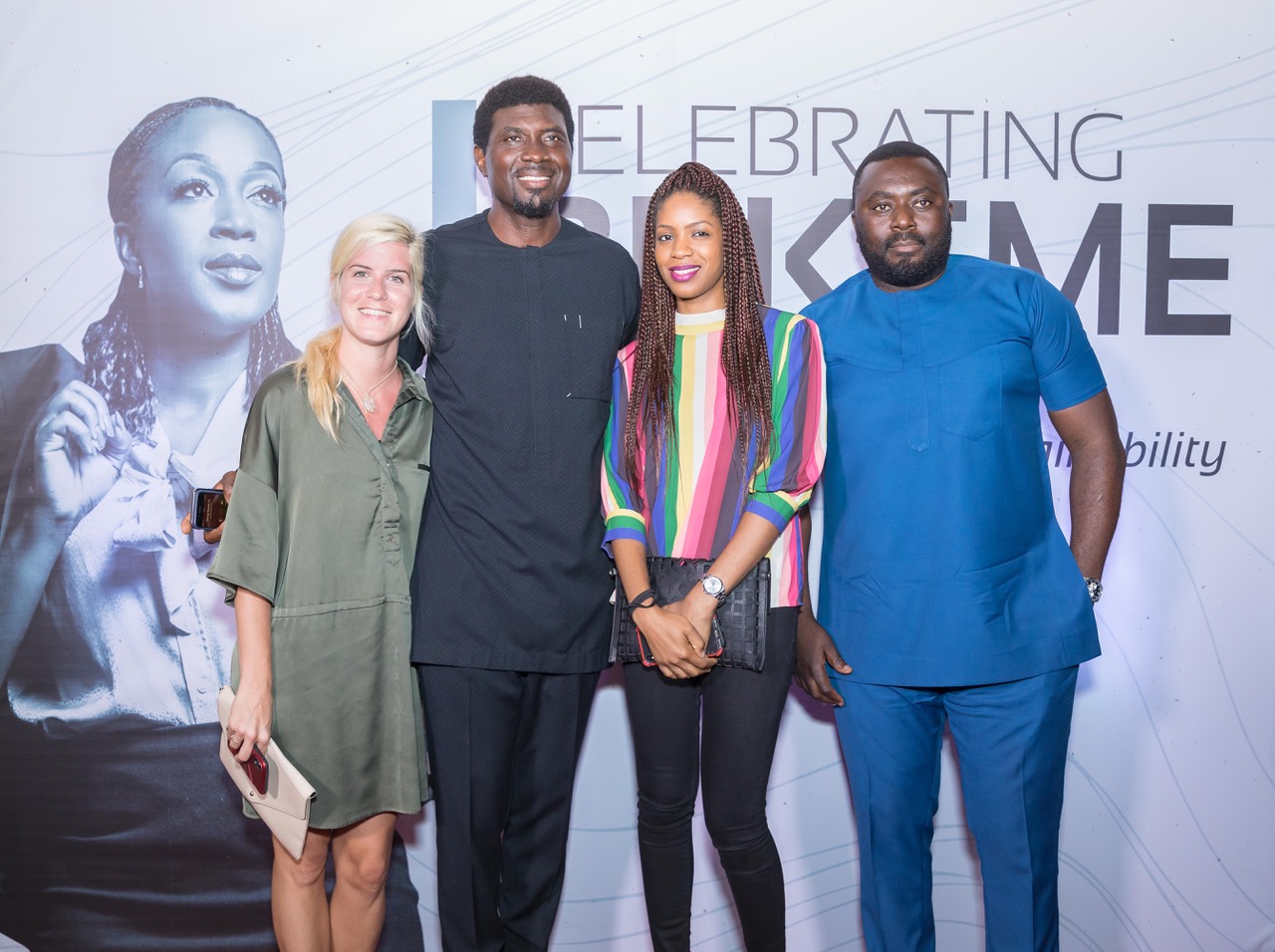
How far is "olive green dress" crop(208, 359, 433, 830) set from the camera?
206cm

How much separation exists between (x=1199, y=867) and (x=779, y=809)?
127 centimetres

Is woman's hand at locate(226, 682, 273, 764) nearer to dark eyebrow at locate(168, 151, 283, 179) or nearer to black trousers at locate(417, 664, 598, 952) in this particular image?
black trousers at locate(417, 664, 598, 952)

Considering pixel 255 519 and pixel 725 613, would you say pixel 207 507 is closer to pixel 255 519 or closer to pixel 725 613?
pixel 255 519

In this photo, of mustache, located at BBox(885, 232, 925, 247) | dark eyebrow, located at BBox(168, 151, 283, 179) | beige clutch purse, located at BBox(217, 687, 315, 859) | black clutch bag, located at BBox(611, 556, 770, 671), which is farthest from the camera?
dark eyebrow, located at BBox(168, 151, 283, 179)

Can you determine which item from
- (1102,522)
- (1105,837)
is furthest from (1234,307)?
(1105,837)

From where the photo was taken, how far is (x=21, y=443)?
286cm

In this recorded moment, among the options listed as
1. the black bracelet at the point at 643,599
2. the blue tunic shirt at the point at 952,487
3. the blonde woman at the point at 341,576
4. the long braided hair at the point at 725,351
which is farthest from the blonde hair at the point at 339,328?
the blue tunic shirt at the point at 952,487

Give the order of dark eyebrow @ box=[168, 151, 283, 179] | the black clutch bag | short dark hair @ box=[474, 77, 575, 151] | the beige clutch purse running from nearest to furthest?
the beige clutch purse, the black clutch bag, short dark hair @ box=[474, 77, 575, 151], dark eyebrow @ box=[168, 151, 283, 179]

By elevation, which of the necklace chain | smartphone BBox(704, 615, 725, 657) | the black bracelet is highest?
the necklace chain

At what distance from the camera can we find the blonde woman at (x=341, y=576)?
2059 millimetres

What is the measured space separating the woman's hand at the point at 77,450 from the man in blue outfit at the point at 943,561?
2.07 meters

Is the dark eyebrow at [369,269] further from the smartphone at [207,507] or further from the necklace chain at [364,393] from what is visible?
the smartphone at [207,507]

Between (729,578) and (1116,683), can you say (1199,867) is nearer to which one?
(1116,683)

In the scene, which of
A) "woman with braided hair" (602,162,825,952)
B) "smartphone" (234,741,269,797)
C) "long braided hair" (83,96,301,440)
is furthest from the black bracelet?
"long braided hair" (83,96,301,440)
